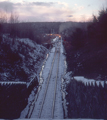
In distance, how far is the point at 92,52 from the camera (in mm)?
21109

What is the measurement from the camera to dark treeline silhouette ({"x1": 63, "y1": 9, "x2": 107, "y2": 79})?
14332 millimetres

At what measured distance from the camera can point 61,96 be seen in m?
10.9

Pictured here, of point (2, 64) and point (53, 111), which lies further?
point (2, 64)

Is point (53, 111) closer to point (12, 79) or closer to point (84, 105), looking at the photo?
point (84, 105)

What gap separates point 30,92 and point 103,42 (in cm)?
1410

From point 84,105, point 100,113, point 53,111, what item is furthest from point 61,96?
point 100,113

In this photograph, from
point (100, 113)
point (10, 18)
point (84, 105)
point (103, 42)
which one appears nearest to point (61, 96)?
point (84, 105)

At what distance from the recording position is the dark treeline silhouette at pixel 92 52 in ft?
47.0

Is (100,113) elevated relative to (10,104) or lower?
elevated

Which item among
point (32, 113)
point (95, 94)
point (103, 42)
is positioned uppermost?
point (103, 42)

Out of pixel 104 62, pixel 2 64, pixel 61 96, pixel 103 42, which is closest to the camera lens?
pixel 61 96

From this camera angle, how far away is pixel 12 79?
14297 millimetres

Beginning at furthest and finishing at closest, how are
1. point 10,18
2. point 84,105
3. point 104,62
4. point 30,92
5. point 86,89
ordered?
point 10,18
point 104,62
point 30,92
point 86,89
point 84,105

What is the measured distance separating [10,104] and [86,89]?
426cm
